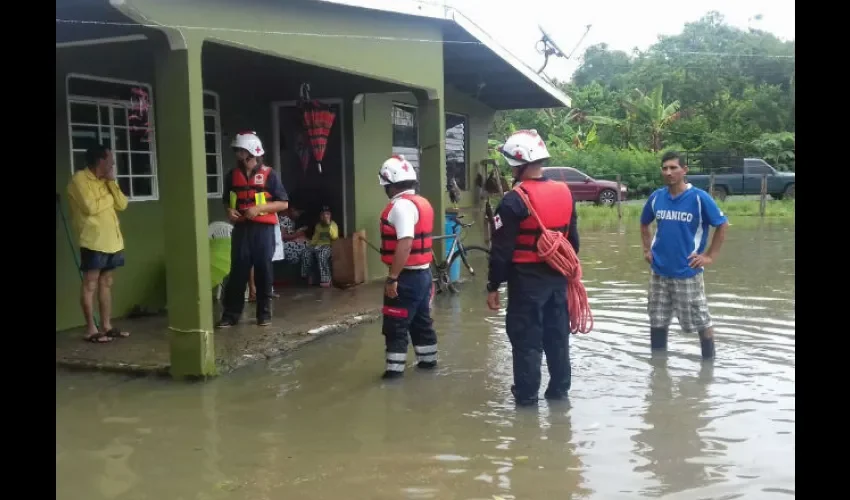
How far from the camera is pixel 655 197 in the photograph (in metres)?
6.54

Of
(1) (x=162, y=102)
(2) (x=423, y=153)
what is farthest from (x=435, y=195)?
(1) (x=162, y=102)

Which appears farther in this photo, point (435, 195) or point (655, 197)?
point (435, 195)

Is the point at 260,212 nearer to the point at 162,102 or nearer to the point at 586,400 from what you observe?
the point at 162,102

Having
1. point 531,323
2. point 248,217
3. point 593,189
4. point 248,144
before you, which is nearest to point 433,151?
point 248,144

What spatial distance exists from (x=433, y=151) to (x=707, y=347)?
15.8 feet

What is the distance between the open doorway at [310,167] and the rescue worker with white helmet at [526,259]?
553cm

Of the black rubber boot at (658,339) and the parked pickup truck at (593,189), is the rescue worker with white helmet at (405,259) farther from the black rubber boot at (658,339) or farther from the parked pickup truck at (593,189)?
the parked pickup truck at (593,189)

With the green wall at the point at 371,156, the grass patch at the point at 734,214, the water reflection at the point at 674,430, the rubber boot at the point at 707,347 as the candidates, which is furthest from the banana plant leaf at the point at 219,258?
the grass patch at the point at 734,214

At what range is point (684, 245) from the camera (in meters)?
6.32

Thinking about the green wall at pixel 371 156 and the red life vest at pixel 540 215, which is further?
the green wall at pixel 371 156

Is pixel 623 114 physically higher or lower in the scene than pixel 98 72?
higher

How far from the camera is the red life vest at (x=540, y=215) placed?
534 centimetres
